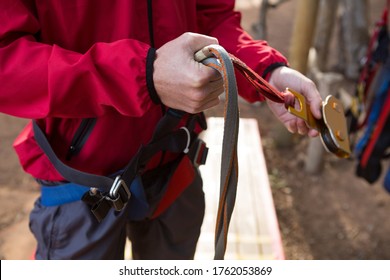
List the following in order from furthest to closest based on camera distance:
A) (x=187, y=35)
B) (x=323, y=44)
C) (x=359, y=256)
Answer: (x=323, y=44)
(x=359, y=256)
(x=187, y=35)

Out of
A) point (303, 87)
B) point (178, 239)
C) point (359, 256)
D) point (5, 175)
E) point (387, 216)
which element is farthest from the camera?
point (5, 175)

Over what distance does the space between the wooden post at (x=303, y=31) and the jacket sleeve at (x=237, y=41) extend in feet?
5.29

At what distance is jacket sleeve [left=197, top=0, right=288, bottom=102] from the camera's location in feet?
3.35

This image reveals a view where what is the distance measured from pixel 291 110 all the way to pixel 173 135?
33 cm

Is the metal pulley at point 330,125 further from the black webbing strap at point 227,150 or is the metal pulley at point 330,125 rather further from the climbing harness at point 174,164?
the black webbing strap at point 227,150

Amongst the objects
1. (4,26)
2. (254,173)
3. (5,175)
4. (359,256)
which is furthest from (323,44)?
(4,26)

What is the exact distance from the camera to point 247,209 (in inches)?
87.5

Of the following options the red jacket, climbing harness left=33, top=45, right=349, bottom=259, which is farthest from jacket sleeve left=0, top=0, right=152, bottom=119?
climbing harness left=33, top=45, right=349, bottom=259

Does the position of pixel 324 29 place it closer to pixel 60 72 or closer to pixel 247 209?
pixel 247 209

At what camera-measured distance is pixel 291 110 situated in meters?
0.88

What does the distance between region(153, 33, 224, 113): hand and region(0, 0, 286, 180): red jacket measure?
40 mm

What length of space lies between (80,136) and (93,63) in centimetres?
26

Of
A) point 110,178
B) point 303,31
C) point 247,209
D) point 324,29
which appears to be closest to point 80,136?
point 110,178
